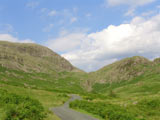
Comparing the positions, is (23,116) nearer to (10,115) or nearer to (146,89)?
(10,115)

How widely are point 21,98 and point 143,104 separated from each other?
40553mm

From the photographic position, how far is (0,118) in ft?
61.3

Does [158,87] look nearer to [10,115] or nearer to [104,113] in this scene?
[104,113]

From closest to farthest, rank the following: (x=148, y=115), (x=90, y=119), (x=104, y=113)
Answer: (x=90, y=119) < (x=104, y=113) < (x=148, y=115)

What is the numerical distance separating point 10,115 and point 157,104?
154 feet

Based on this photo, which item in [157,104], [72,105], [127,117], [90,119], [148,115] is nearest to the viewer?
[127,117]

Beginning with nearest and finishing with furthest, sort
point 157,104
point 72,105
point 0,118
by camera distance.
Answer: point 0,118, point 157,104, point 72,105

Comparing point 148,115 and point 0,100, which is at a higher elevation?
point 0,100

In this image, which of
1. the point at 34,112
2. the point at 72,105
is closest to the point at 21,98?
the point at 34,112

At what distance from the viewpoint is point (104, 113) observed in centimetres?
3369

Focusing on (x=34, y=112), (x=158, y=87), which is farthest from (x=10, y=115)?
(x=158, y=87)

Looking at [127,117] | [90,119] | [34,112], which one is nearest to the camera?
[34,112]

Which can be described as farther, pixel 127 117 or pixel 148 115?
pixel 148 115

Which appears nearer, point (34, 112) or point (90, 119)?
point (34, 112)
